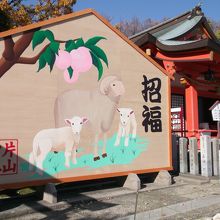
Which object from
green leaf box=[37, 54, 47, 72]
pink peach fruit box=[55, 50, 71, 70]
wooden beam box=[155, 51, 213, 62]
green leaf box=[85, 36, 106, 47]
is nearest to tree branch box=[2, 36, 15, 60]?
green leaf box=[37, 54, 47, 72]

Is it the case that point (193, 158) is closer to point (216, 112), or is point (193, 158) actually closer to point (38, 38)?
point (216, 112)

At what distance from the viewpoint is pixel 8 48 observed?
23.3ft

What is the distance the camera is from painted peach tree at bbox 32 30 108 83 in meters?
7.62

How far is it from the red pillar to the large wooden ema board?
15.3 feet

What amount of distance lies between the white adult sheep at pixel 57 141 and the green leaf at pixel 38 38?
176 centimetres

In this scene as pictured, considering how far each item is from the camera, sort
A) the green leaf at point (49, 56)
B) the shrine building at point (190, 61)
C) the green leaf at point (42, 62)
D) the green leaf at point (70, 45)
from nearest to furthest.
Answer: the green leaf at point (42, 62) < the green leaf at point (49, 56) < the green leaf at point (70, 45) < the shrine building at point (190, 61)

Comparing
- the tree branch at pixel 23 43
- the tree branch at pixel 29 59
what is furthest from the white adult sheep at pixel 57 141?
the tree branch at pixel 23 43

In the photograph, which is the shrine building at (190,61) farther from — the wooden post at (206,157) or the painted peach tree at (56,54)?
the painted peach tree at (56,54)

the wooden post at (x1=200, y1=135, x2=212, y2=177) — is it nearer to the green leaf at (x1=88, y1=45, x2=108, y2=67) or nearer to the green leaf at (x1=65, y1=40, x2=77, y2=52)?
the green leaf at (x1=88, y1=45, x2=108, y2=67)

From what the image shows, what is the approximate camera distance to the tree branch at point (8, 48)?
7055 millimetres

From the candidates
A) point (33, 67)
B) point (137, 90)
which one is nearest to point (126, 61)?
point (137, 90)

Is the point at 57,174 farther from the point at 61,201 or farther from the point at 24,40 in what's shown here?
the point at 24,40

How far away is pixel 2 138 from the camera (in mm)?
6879

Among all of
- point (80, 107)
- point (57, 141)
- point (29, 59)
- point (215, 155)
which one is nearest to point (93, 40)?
point (80, 107)
